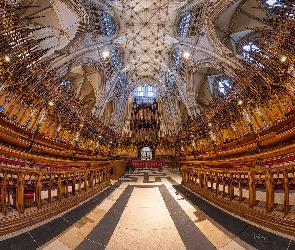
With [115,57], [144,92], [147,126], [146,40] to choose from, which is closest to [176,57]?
[146,40]

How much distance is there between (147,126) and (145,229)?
2374cm

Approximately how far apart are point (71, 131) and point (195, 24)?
13.1m

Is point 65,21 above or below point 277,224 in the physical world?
above

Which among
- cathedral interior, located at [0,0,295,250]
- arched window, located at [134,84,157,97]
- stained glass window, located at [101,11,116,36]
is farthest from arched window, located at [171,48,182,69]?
arched window, located at [134,84,157,97]

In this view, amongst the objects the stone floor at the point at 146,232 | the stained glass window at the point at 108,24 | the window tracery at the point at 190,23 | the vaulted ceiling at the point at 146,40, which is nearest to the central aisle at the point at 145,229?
the stone floor at the point at 146,232

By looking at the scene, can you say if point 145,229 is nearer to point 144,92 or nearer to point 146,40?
point 146,40

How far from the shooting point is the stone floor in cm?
183

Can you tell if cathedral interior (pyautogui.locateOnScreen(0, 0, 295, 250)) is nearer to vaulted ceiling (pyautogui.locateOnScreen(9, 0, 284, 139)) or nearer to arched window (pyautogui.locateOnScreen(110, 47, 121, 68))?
vaulted ceiling (pyautogui.locateOnScreen(9, 0, 284, 139))

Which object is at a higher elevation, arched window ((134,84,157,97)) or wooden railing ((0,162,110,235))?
arched window ((134,84,157,97))

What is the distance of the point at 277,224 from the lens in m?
2.00

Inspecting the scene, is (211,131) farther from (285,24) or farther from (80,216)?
(80,216)

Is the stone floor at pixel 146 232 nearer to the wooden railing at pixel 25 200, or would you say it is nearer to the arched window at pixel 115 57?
the wooden railing at pixel 25 200

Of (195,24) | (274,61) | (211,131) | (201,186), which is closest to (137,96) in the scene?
(195,24)

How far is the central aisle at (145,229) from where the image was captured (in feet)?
6.25
